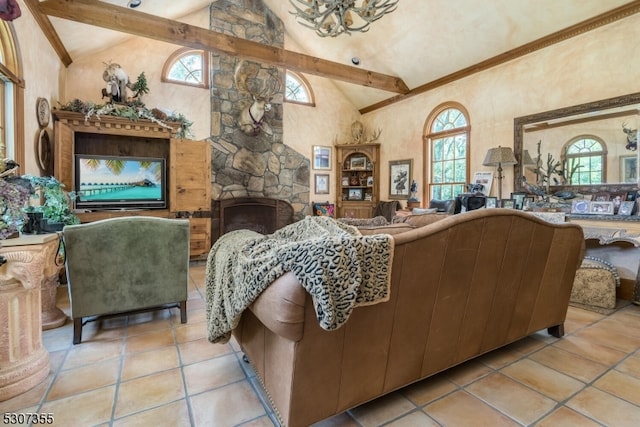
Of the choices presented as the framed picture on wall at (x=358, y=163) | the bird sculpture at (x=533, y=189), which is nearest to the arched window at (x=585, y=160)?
the bird sculpture at (x=533, y=189)

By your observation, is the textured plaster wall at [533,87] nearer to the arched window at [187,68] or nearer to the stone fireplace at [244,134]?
the stone fireplace at [244,134]

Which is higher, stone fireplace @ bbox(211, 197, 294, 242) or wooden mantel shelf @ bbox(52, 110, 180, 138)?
wooden mantel shelf @ bbox(52, 110, 180, 138)

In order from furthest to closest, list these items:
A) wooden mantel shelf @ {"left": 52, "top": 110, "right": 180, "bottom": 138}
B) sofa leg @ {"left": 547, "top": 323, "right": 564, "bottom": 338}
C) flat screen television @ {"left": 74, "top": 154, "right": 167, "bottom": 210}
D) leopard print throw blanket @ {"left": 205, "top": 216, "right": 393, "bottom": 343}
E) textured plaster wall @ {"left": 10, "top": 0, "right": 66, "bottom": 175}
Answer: flat screen television @ {"left": 74, "top": 154, "right": 167, "bottom": 210} → wooden mantel shelf @ {"left": 52, "top": 110, "right": 180, "bottom": 138} → textured plaster wall @ {"left": 10, "top": 0, "right": 66, "bottom": 175} → sofa leg @ {"left": 547, "top": 323, "right": 564, "bottom": 338} → leopard print throw blanket @ {"left": 205, "top": 216, "right": 393, "bottom": 343}

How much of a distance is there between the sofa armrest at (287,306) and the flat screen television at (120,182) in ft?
13.2

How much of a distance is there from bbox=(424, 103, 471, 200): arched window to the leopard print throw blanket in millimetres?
4140

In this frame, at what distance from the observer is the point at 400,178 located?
19.4ft

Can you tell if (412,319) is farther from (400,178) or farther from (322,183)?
(322,183)

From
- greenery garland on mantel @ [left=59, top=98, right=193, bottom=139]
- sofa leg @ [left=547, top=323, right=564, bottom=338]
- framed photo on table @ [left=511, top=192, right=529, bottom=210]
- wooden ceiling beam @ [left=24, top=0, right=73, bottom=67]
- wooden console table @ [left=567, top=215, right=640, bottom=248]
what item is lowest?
sofa leg @ [left=547, top=323, right=564, bottom=338]

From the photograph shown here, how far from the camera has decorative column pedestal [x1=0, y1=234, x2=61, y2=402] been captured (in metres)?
1.57

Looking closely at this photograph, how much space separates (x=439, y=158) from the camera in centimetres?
530

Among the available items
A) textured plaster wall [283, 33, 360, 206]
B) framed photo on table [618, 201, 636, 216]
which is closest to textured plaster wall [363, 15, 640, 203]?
Result: framed photo on table [618, 201, 636, 216]

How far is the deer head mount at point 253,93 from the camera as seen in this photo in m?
5.50

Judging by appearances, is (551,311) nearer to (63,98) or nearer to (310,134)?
(310,134)

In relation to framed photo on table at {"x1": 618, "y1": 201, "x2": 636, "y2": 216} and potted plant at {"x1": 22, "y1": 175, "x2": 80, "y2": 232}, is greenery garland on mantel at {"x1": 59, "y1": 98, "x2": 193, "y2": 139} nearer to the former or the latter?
potted plant at {"x1": 22, "y1": 175, "x2": 80, "y2": 232}
